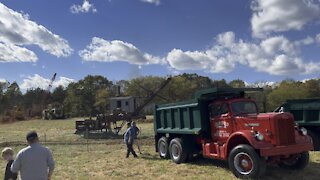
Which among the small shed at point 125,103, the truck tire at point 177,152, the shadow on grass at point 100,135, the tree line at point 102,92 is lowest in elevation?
the truck tire at point 177,152

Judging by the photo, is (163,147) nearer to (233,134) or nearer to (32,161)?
(233,134)

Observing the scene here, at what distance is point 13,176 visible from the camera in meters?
8.38

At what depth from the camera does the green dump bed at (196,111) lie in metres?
14.6

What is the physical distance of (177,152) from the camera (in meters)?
16.2

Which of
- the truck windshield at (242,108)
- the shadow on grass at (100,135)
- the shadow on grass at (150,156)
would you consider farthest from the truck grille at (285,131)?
the shadow on grass at (100,135)

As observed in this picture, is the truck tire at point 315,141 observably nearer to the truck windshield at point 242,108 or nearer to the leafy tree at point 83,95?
the truck windshield at point 242,108

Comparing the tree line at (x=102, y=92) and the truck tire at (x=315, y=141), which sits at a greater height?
the tree line at (x=102, y=92)

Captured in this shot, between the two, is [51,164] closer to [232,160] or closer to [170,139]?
[232,160]

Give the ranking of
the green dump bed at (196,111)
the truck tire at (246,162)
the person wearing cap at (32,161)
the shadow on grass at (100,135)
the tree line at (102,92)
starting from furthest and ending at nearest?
1. the tree line at (102,92)
2. the shadow on grass at (100,135)
3. the green dump bed at (196,111)
4. the truck tire at (246,162)
5. the person wearing cap at (32,161)

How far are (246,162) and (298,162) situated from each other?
7.14 ft

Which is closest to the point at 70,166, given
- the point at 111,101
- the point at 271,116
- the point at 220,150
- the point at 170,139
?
the point at 170,139

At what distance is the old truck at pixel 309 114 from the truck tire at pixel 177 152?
4.94 metres

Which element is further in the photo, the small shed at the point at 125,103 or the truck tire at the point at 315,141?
the small shed at the point at 125,103

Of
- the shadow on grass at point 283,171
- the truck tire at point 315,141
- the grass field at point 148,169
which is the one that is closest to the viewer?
the shadow on grass at point 283,171
